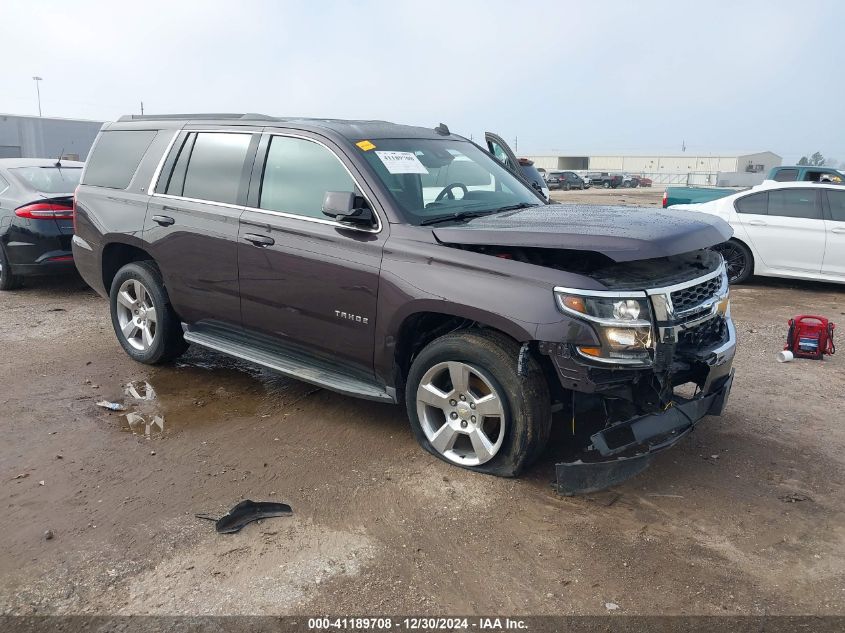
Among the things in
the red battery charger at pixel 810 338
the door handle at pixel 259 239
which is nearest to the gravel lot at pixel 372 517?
the red battery charger at pixel 810 338

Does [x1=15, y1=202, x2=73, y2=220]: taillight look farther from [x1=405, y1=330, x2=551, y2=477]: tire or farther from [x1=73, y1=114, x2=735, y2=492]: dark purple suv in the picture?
[x1=405, y1=330, x2=551, y2=477]: tire

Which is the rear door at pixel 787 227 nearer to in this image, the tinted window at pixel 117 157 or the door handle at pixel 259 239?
the door handle at pixel 259 239

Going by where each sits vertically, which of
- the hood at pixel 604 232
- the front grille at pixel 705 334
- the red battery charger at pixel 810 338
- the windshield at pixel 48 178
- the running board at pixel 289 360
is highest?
the windshield at pixel 48 178

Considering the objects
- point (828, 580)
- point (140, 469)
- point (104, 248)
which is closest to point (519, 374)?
point (828, 580)

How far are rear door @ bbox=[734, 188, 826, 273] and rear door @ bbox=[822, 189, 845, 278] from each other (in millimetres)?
71

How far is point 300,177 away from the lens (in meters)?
4.66

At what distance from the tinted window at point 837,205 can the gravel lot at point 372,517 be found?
191 inches

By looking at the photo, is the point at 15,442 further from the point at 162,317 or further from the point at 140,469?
the point at 162,317

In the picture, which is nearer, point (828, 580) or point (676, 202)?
point (828, 580)

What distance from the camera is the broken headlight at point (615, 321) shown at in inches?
136

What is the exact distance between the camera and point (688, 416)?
3.74 metres

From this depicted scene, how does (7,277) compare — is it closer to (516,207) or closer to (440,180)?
(440,180)

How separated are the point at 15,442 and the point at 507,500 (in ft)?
10.2

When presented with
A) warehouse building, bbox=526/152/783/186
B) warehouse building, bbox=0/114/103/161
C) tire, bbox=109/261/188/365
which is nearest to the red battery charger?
tire, bbox=109/261/188/365
